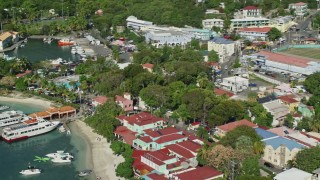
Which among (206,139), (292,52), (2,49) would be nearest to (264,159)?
(206,139)

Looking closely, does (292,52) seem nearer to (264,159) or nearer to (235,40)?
(235,40)

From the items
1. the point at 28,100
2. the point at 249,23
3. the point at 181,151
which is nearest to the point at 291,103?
the point at 181,151

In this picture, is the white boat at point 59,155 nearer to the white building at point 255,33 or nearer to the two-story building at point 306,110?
the two-story building at point 306,110

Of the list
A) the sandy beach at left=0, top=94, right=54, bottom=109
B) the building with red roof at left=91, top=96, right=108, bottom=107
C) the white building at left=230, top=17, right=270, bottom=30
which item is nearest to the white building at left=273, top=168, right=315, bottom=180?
the building with red roof at left=91, top=96, right=108, bottom=107

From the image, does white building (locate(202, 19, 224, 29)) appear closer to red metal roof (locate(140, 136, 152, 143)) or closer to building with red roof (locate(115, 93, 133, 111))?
building with red roof (locate(115, 93, 133, 111))

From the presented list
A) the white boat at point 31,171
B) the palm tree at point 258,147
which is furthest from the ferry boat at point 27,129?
the palm tree at point 258,147
